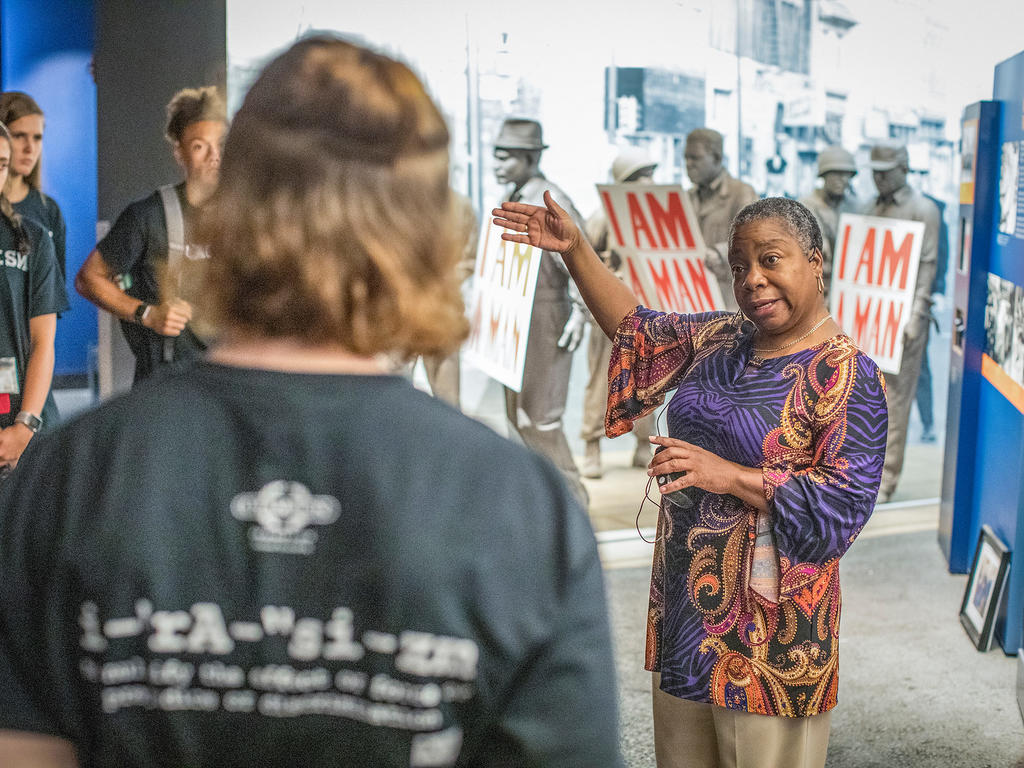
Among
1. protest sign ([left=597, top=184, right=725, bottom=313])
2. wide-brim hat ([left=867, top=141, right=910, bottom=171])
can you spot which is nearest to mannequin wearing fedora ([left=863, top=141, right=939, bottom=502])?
wide-brim hat ([left=867, top=141, right=910, bottom=171])

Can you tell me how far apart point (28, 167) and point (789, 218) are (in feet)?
10.4

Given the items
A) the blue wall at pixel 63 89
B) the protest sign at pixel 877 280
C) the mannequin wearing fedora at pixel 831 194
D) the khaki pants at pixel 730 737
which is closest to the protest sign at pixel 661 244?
the protest sign at pixel 877 280

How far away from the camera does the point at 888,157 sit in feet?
22.7

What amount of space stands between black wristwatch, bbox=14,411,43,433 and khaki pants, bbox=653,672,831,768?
7.30 ft

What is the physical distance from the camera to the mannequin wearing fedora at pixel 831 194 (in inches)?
273

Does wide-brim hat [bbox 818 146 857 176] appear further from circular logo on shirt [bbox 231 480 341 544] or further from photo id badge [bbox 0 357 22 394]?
circular logo on shirt [bbox 231 480 341 544]

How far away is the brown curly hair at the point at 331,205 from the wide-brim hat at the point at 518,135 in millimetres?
5138

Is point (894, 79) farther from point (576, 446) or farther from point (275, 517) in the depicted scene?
point (275, 517)

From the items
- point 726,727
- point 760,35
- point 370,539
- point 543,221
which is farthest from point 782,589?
point 760,35

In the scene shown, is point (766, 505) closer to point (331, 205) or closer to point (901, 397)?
point (331, 205)

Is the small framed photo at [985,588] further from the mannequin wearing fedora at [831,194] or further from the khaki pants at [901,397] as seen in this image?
the mannequin wearing fedora at [831,194]

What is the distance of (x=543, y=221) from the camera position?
2.67m

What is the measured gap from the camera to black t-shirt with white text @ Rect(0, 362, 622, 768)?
3.08 feet

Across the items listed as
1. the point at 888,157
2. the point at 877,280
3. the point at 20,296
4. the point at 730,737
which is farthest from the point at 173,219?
the point at 888,157
